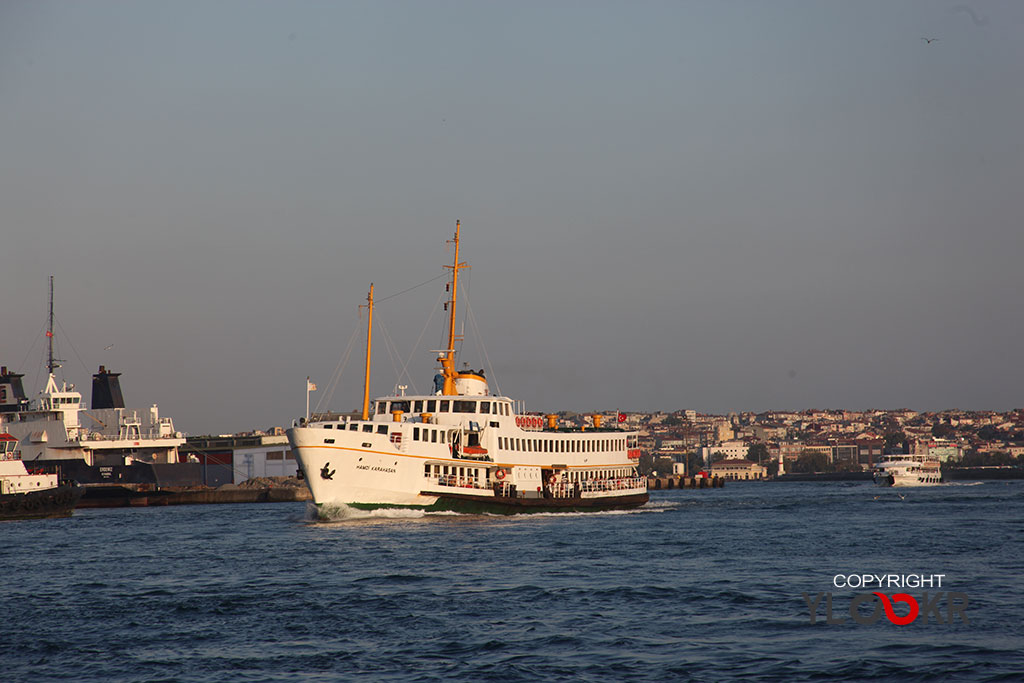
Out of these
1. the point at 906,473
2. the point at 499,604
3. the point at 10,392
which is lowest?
the point at 906,473

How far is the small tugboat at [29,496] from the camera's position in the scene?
54.5 meters

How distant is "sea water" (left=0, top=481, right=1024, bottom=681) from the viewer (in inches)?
713

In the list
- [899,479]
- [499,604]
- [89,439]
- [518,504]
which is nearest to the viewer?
[499,604]

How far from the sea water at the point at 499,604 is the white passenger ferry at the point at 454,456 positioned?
2069mm

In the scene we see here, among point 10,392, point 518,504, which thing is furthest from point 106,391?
point 518,504

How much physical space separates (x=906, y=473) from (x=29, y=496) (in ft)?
269

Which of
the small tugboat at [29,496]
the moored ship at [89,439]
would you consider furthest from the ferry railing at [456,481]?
the moored ship at [89,439]

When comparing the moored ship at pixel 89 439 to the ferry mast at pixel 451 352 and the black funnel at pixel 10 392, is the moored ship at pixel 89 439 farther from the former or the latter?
the ferry mast at pixel 451 352

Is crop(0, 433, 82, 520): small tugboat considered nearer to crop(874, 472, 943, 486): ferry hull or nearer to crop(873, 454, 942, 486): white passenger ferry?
crop(874, 472, 943, 486): ferry hull

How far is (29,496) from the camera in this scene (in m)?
55.1

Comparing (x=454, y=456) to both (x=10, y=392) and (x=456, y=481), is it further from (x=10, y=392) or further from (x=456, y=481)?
(x=10, y=392)

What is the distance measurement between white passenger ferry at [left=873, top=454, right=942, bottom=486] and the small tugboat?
75262 mm

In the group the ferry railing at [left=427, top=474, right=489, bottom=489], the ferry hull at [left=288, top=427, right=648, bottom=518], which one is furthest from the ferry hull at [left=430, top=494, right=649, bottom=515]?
the ferry railing at [left=427, top=474, right=489, bottom=489]

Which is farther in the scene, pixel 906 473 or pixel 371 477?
pixel 906 473
